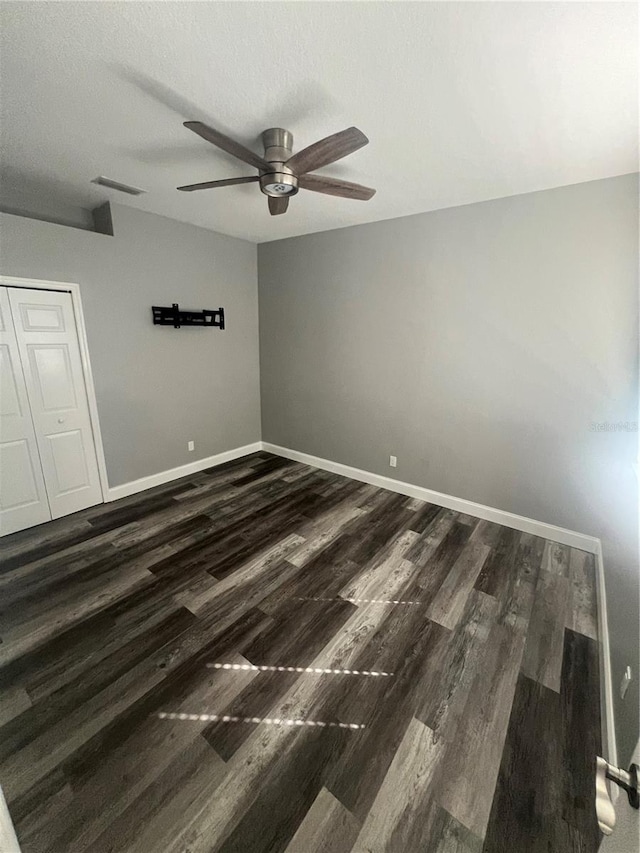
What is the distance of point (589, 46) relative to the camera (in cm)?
128

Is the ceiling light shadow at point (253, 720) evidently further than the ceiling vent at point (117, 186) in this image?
No

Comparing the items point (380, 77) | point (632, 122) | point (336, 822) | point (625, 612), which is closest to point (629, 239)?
point (632, 122)

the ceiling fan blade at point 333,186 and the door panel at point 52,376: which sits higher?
the ceiling fan blade at point 333,186

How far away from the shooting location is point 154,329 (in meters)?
3.42

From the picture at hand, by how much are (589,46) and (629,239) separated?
1.42 m

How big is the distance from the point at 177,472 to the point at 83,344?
1612 millimetres

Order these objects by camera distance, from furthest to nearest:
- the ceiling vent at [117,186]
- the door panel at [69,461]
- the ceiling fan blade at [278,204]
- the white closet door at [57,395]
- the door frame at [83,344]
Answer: the door panel at [69,461] < the white closet door at [57,395] < the door frame at [83,344] < the ceiling vent at [117,186] < the ceiling fan blade at [278,204]

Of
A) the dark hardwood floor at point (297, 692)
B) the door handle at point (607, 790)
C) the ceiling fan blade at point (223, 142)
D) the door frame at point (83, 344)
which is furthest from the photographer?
the door frame at point (83, 344)

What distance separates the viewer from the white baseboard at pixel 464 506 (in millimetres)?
2684

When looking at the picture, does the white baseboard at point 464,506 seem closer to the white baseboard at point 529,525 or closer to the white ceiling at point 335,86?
the white baseboard at point 529,525

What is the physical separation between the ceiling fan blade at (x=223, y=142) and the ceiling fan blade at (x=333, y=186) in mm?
242

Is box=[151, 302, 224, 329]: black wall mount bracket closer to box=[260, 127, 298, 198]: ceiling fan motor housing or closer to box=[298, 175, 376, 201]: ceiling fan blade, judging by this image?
box=[260, 127, 298, 198]: ceiling fan motor housing

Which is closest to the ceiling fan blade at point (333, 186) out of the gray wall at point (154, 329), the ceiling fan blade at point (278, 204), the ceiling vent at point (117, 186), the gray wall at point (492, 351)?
the ceiling fan blade at point (278, 204)

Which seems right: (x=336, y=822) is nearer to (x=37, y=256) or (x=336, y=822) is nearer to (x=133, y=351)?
(x=133, y=351)
